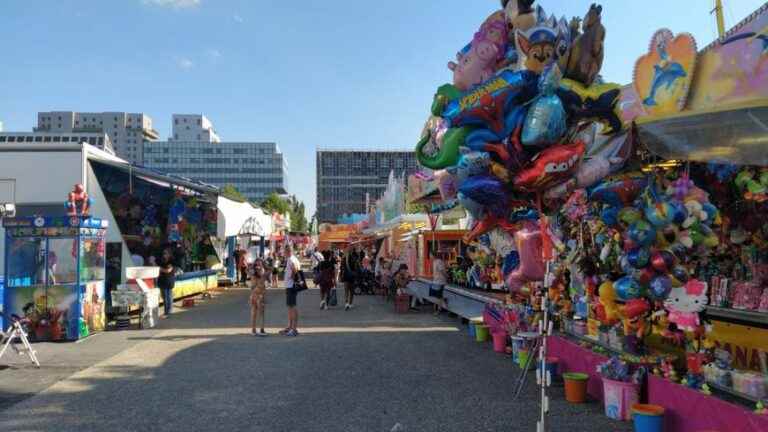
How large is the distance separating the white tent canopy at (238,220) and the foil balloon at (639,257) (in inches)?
682

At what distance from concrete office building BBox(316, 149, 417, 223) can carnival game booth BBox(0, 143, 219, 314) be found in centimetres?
8376

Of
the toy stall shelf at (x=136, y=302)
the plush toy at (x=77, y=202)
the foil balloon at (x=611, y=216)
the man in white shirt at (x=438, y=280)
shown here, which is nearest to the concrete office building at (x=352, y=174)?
the man in white shirt at (x=438, y=280)

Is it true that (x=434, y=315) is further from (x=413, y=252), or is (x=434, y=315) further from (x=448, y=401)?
(x=448, y=401)

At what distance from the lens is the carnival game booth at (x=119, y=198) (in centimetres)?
1511

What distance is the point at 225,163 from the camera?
133500 mm

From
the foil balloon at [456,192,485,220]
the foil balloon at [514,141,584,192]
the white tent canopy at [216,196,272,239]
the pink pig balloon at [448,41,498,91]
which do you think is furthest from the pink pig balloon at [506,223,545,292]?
the white tent canopy at [216,196,272,239]

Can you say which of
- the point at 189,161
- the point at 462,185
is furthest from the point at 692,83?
the point at 189,161

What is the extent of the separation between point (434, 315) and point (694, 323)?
10.6 metres

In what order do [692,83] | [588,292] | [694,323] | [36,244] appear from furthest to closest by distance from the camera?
[36,244] < [588,292] < [692,83] < [694,323]

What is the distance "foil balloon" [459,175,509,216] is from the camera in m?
6.88

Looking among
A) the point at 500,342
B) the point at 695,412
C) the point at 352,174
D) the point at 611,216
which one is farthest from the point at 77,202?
the point at 352,174

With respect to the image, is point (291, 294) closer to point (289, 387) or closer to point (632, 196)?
point (289, 387)

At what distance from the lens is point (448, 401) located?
6758mm

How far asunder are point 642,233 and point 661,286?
48 centimetres
